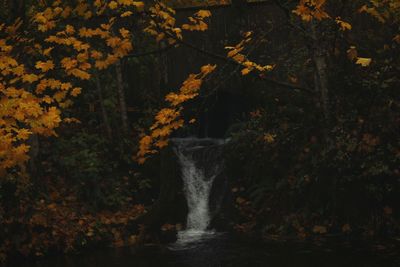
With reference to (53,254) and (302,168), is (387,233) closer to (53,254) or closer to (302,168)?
(302,168)

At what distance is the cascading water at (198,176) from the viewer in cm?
1459

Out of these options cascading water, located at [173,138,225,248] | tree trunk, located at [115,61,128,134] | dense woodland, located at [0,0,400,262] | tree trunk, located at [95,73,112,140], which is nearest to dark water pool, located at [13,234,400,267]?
dense woodland, located at [0,0,400,262]

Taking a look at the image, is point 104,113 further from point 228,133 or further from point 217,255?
point 217,255

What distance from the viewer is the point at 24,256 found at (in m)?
10.5

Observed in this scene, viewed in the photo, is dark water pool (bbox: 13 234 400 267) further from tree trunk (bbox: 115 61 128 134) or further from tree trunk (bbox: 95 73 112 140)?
tree trunk (bbox: 115 61 128 134)

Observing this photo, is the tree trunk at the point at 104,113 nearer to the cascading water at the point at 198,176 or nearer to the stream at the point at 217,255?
the cascading water at the point at 198,176

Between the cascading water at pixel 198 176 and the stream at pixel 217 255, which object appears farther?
the cascading water at pixel 198 176

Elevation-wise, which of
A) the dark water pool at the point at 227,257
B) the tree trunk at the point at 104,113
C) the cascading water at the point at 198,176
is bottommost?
the dark water pool at the point at 227,257

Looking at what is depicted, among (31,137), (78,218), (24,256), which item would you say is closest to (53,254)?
(24,256)

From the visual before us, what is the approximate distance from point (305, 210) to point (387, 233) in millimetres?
2008

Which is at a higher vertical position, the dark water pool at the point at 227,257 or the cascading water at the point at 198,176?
the cascading water at the point at 198,176

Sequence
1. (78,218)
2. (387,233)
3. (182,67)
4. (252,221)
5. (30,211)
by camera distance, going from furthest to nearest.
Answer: (182,67), (252,221), (78,218), (30,211), (387,233)

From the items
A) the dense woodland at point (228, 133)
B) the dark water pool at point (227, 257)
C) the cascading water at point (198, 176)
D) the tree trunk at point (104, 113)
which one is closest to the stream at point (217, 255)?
the dark water pool at point (227, 257)

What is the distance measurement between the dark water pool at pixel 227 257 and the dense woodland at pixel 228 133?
0.79 metres
